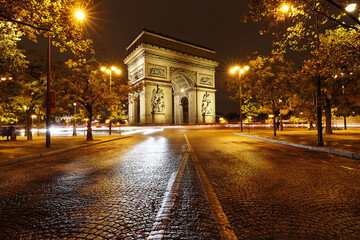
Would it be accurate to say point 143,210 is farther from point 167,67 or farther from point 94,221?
point 167,67

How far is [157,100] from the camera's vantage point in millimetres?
39969

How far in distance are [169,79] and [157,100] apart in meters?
6.30

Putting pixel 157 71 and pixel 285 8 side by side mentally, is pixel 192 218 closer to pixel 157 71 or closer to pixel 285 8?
pixel 285 8

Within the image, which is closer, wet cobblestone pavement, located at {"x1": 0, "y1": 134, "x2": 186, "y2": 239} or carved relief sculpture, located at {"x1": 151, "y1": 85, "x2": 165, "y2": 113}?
wet cobblestone pavement, located at {"x1": 0, "y1": 134, "x2": 186, "y2": 239}

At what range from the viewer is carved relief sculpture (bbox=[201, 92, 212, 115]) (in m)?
48.0

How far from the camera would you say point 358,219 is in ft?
8.41

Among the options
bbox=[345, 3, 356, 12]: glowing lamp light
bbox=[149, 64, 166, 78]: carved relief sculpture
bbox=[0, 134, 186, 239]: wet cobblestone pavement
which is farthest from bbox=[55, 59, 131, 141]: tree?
bbox=[149, 64, 166, 78]: carved relief sculpture

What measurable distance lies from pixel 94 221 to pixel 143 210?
0.66 meters

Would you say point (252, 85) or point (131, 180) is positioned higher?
point (252, 85)

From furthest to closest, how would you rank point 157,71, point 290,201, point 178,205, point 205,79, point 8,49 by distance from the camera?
point 205,79 < point 157,71 < point 8,49 < point 290,201 < point 178,205

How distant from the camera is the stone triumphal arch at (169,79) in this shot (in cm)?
3972

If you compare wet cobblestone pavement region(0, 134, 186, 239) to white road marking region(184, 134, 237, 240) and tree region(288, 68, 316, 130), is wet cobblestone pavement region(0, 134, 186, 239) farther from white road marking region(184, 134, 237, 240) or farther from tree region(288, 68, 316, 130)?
tree region(288, 68, 316, 130)

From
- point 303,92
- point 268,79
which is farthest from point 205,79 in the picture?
point 268,79

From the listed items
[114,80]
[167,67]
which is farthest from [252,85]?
[167,67]
